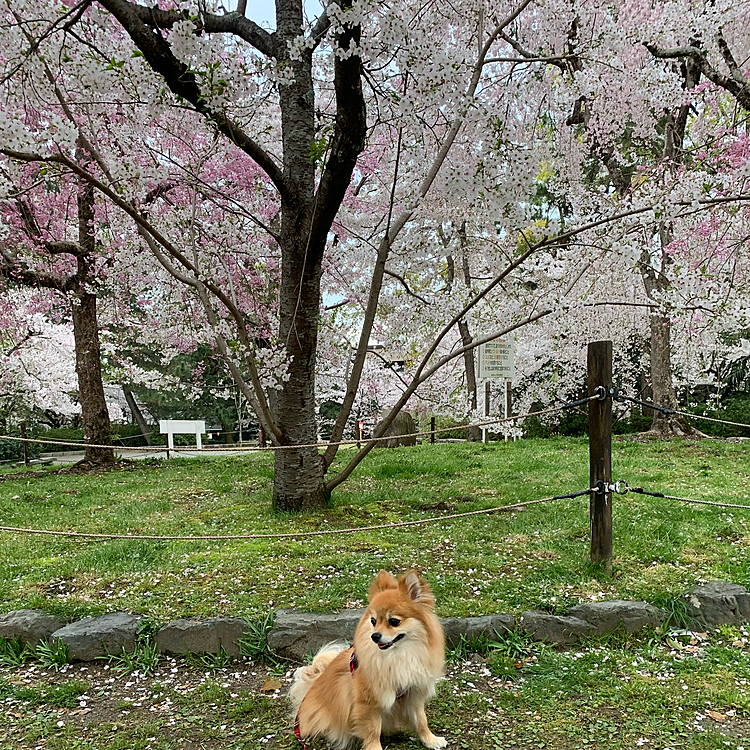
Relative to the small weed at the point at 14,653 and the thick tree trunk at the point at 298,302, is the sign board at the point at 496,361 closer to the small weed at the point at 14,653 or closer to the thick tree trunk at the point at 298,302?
the thick tree trunk at the point at 298,302

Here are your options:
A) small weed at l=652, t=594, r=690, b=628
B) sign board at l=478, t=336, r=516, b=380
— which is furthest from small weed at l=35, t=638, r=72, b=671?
sign board at l=478, t=336, r=516, b=380

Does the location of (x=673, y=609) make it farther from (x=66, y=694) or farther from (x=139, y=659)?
(x=66, y=694)

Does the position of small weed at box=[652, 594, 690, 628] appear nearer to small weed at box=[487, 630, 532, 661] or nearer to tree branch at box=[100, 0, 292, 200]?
small weed at box=[487, 630, 532, 661]

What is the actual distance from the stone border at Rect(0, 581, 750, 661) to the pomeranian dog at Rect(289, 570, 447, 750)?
0.71m

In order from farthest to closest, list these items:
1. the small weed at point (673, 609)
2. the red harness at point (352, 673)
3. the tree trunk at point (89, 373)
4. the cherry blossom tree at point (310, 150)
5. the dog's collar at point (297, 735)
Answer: the tree trunk at point (89, 373)
the cherry blossom tree at point (310, 150)
the small weed at point (673, 609)
the dog's collar at point (297, 735)
the red harness at point (352, 673)

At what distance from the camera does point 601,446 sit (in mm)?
3434

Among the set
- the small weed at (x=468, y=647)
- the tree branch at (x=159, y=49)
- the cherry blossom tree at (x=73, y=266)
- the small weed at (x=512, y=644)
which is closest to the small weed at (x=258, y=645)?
the small weed at (x=468, y=647)

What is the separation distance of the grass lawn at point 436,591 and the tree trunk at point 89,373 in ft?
9.15

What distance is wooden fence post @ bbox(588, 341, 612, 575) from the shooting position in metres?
3.43

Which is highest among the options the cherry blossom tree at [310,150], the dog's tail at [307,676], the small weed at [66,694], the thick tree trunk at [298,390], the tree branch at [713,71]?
the tree branch at [713,71]

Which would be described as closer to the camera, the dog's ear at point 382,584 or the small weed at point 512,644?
the dog's ear at point 382,584

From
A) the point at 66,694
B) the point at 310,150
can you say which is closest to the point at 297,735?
the point at 66,694

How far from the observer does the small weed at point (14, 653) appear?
10.2ft

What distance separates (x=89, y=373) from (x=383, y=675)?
892cm
